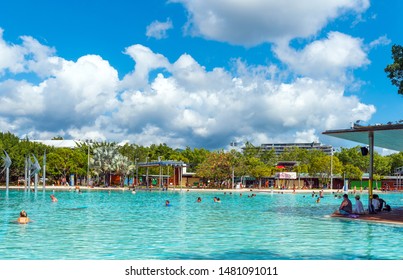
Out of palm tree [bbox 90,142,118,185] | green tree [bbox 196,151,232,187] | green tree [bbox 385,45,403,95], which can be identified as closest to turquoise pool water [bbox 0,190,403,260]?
green tree [bbox 385,45,403,95]

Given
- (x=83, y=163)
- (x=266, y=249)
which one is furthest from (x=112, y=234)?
(x=83, y=163)

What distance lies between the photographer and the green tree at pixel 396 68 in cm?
3391

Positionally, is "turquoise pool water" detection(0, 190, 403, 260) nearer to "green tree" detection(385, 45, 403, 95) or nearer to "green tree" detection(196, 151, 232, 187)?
"green tree" detection(385, 45, 403, 95)

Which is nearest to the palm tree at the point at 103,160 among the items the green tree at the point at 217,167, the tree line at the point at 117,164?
the tree line at the point at 117,164

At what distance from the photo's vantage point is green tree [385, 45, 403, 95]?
33906 millimetres

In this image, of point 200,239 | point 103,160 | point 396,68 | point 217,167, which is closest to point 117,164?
point 103,160

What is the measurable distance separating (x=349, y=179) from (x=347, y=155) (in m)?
12.1

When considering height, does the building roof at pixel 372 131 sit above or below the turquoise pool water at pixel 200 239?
above

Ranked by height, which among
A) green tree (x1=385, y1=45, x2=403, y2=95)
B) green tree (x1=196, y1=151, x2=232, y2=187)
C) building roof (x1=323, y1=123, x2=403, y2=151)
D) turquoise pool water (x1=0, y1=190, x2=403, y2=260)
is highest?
green tree (x1=385, y1=45, x2=403, y2=95)

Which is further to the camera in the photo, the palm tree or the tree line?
the palm tree

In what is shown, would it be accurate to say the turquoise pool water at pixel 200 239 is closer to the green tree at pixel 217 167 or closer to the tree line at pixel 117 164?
the tree line at pixel 117 164

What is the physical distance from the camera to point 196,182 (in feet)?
289

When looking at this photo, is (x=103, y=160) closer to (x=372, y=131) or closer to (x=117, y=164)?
(x=117, y=164)
